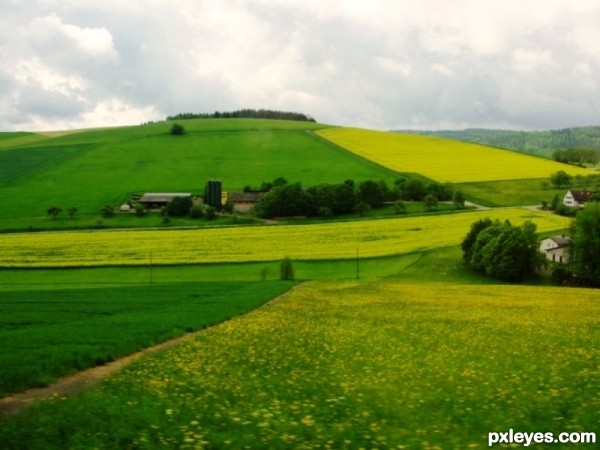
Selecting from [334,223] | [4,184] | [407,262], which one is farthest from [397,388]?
[4,184]

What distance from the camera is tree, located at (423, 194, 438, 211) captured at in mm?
98900

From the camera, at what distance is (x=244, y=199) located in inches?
4257

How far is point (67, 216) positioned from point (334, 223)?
3925 centimetres

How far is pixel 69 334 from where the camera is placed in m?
21.0

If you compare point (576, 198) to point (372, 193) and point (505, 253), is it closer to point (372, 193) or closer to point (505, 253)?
point (372, 193)

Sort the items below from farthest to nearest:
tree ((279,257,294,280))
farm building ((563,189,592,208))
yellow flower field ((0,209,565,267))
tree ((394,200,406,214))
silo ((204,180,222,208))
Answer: silo ((204,180,222,208)) < farm building ((563,189,592,208)) < tree ((394,200,406,214)) < yellow flower field ((0,209,565,267)) < tree ((279,257,294,280))

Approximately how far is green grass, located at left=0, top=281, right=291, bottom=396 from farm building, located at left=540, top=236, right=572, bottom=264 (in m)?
43.1

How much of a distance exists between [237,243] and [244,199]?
116 ft

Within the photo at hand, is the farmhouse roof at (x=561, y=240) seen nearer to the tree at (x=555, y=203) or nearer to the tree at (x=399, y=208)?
the tree at (x=555, y=203)

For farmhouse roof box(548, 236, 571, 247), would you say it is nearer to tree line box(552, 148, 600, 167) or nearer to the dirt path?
the dirt path

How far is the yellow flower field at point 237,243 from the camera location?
65.1m

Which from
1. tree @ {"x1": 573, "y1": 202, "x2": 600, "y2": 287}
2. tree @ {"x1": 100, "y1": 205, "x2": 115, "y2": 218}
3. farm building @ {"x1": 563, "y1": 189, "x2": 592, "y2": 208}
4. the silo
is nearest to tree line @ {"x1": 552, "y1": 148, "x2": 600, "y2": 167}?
farm building @ {"x1": 563, "y1": 189, "x2": 592, "y2": 208}

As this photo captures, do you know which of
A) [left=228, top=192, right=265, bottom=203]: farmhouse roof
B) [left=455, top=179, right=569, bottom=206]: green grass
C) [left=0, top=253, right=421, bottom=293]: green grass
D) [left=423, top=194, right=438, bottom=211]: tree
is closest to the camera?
[left=0, top=253, right=421, bottom=293]: green grass

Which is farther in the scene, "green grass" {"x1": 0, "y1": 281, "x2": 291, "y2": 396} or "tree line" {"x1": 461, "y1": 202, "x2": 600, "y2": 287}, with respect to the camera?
"tree line" {"x1": 461, "y1": 202, "x2": 600, "y2": 287}
